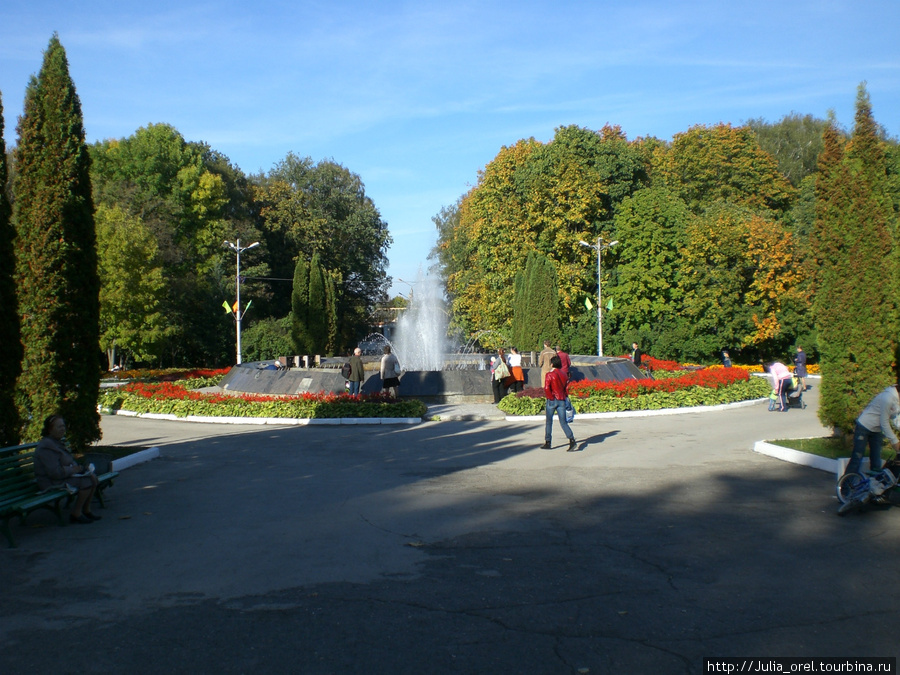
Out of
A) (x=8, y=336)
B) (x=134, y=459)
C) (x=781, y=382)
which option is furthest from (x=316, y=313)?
(x=8, y=336)

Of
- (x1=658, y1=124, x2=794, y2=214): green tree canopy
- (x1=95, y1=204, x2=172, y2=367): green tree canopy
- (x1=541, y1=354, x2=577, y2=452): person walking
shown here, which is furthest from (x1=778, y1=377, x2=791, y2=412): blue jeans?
(x1=658, y1=124, x2=794, y2=214): green tree canopy

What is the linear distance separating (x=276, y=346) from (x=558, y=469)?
122 ft

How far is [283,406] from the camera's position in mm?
18438

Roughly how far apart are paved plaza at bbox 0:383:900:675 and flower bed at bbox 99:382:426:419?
635cm

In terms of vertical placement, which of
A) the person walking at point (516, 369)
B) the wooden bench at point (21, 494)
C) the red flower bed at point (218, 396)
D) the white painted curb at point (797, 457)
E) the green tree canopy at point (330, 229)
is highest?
the green tree canopy at point (330, 229)

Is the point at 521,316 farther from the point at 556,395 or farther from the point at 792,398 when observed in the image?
the point at 556,395

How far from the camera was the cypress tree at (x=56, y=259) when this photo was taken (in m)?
11.3

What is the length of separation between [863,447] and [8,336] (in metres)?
10.4

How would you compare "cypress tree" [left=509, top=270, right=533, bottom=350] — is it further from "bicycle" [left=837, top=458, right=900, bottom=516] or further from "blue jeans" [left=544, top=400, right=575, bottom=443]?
"bicycle" [left=837, top=458, right=900, bottom=516]

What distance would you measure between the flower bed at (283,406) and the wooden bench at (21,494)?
9190 millimetres

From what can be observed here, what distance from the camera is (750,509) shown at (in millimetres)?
8438

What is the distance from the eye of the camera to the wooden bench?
7.14m

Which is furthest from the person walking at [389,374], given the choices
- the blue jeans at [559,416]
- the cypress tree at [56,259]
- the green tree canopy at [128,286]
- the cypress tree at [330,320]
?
the cypress tree at [330,320]

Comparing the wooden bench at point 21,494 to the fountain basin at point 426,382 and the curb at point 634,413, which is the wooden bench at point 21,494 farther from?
the fountain basin at point 426,382
